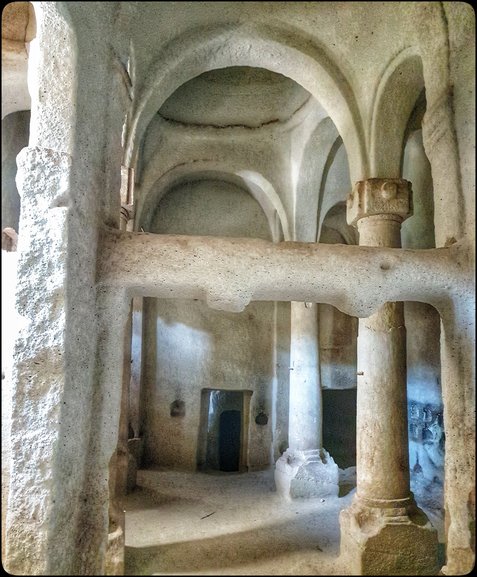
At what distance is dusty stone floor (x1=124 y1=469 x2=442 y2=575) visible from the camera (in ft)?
12.8

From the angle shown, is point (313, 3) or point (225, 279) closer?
point (225, 279)

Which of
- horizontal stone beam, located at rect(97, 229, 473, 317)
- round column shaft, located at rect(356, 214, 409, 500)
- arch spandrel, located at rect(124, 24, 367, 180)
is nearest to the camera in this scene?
horizontal stone beam, located at rect(97, 229, 473, 317)

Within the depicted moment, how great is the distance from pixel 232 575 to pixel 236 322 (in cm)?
536

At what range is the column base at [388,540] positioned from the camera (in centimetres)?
365

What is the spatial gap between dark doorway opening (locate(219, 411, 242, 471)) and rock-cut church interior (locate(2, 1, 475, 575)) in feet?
8.99

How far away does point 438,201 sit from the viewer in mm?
3348

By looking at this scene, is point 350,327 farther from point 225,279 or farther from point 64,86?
point 64,86

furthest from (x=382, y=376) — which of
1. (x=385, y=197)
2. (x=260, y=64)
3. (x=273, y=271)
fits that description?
(x=260, y=64)

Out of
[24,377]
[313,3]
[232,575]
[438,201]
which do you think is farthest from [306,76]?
[232,575]

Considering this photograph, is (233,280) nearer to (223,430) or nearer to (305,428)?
(305,428)

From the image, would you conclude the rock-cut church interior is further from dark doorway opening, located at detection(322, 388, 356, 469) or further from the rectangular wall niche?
dark doorway opening, located at detection(322, 388, 356, 469)

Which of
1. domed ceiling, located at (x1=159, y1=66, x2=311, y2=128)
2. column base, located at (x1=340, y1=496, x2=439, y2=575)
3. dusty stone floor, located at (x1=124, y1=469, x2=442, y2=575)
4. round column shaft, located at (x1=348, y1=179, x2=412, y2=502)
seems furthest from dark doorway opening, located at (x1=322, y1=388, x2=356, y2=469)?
column base, located at (x1=340, y1=496, x2=439, y2=575)

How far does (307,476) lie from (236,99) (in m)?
5.70

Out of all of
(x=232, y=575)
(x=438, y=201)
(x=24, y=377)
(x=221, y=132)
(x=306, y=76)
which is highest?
(x=221, y=132)
